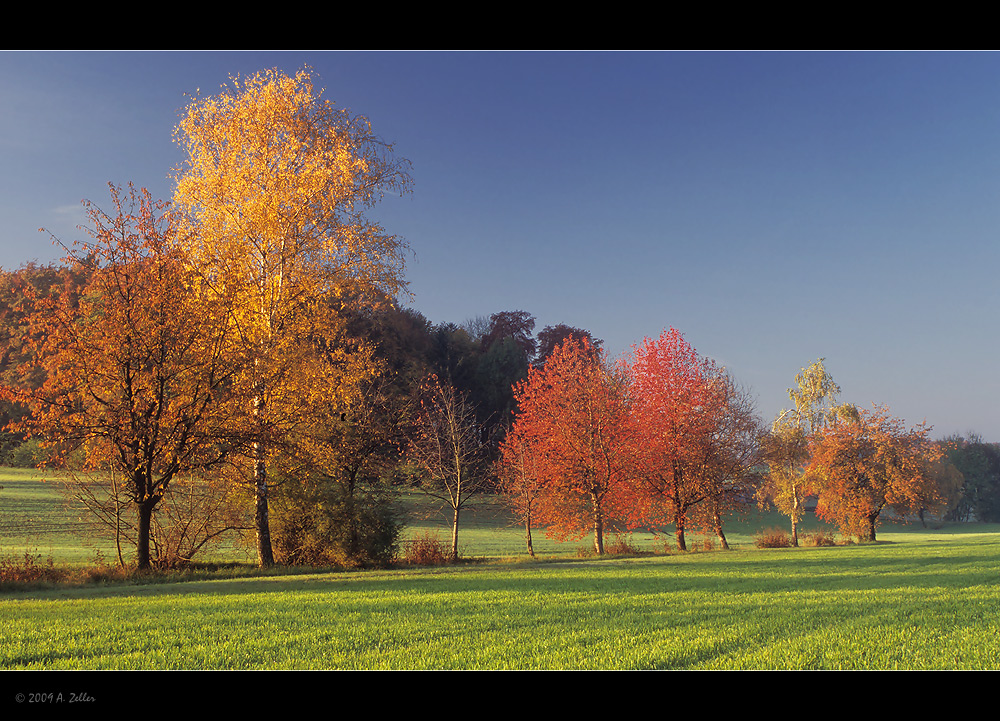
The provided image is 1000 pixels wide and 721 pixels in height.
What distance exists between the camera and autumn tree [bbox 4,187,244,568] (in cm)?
1691

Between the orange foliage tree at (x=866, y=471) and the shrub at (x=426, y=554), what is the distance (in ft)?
86.8

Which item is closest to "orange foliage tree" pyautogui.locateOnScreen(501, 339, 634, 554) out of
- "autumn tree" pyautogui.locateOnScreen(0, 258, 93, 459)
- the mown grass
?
the mown grass

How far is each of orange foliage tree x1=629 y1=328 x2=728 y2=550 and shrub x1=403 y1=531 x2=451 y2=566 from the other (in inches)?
438

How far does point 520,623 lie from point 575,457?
68.1 feet

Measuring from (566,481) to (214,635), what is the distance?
22.2m

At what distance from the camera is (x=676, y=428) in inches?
1201

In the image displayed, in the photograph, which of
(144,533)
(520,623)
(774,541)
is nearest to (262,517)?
(144,533)

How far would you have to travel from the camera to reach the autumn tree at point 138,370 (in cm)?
1691

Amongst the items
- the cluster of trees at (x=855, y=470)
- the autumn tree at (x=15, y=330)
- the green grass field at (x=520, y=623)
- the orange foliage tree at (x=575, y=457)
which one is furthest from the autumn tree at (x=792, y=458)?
the autumn tree at (x=15, y=330)

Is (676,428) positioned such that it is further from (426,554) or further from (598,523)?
(426,554)

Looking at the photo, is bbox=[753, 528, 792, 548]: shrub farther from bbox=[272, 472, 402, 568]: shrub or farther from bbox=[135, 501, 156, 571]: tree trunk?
bbox=[135, 501, 156, 571]: tree trunk

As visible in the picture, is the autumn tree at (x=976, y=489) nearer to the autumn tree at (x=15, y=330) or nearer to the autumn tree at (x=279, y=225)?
the autumn tree at (x=279, y=225)
